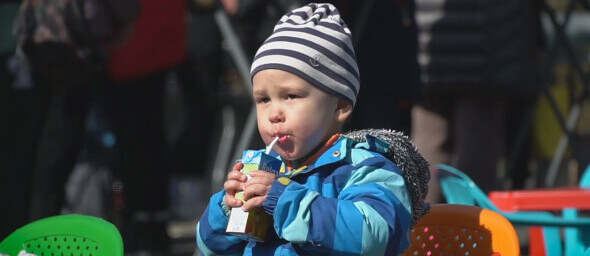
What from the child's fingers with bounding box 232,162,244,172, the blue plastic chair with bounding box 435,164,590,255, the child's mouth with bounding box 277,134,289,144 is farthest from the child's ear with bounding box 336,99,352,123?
the blue plastic chair with bounding box 435,164,590,255

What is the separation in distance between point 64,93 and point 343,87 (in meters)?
2.62

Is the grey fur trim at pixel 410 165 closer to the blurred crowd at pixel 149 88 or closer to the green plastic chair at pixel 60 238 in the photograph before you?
the green plastic chair at pixel 60 238

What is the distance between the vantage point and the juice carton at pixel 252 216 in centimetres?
252

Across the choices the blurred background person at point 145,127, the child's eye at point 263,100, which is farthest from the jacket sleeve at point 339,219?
the blurred background person at point 145,127

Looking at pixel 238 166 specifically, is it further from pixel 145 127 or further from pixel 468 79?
pixel 145 127

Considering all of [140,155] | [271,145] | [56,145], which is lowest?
[140,155]

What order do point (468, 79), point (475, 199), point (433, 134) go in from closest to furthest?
point (475, 199) → point (468, 79) → point (433, 134)

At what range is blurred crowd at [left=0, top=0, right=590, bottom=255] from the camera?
16.2 feet

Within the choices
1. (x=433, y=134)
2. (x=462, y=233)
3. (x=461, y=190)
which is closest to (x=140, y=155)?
(x=433, y=134)

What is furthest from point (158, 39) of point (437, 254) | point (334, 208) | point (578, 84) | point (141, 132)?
point (578, 84)

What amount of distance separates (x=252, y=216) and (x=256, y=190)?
0.06 meters

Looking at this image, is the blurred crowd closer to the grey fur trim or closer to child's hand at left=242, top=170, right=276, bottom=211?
the grey fur trim

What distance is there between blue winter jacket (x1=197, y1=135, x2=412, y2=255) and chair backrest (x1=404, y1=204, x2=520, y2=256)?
325mm

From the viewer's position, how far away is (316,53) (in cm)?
266
